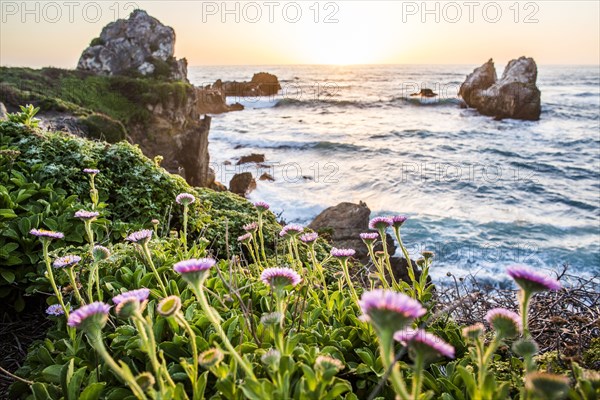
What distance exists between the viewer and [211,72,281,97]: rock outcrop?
184 ft

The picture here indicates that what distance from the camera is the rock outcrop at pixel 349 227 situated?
6.52m

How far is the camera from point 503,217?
1488 cm

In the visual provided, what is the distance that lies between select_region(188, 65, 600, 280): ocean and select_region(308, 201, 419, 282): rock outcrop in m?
3.18

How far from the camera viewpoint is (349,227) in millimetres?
7336

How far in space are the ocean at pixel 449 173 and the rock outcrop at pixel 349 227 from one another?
318 cm

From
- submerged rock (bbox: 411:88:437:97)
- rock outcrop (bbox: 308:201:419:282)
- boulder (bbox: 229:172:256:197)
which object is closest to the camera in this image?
rock outcrop (bbox: 308:201:419:282)

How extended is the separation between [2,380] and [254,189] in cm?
1499

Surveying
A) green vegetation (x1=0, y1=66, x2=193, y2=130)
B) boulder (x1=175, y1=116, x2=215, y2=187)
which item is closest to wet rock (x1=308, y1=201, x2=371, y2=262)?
boulder (x1=175, y1=116, x2=215, y2=187)

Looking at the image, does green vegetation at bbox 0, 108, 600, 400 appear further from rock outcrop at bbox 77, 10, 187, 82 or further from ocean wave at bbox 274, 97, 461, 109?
ocean wave at bbox 274, 97, 461, 109

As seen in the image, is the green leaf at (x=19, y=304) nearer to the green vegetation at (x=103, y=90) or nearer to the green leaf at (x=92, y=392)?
the green leaf at (x=92, y=392)

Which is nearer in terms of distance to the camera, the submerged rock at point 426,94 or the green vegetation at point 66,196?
the green vegetation at point 66,196

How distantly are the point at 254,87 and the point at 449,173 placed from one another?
4207 cm

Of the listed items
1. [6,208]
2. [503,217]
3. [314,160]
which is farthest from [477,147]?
[6,208]

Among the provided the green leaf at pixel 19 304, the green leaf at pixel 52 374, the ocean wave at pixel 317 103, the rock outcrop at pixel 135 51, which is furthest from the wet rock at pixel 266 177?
the ocean wave at pixel 317 103
